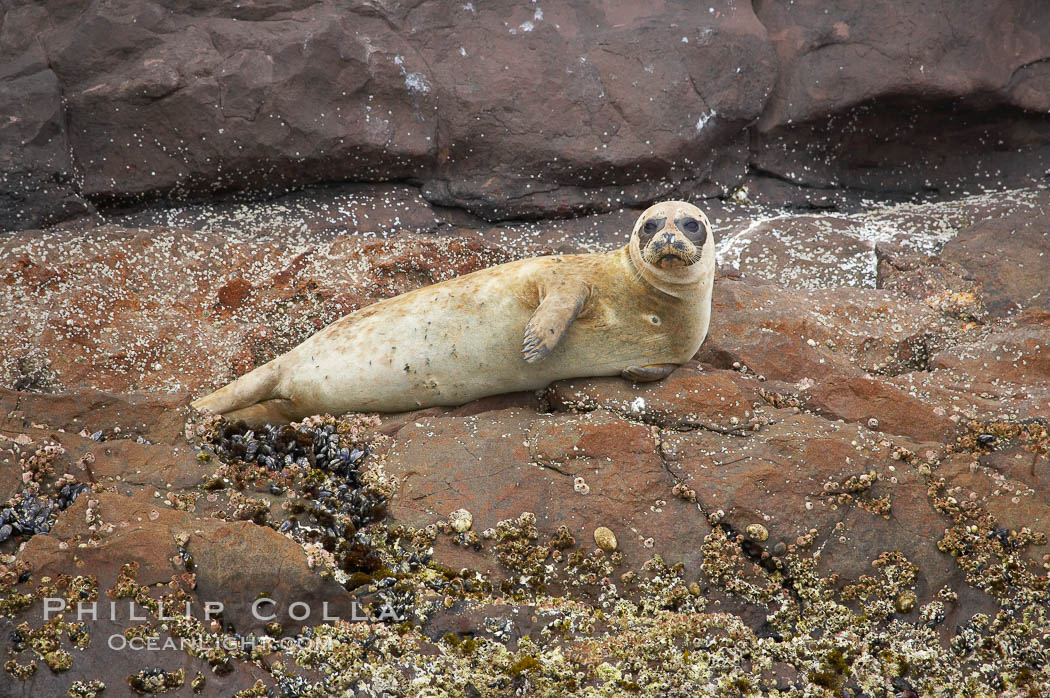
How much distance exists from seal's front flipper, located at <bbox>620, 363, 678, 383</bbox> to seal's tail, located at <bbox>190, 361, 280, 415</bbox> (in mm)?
2344

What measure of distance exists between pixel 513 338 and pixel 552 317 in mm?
447

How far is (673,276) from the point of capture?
6273mm

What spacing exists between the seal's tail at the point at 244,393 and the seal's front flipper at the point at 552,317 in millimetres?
1809

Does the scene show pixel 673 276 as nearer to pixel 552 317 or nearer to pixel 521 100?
pixel 552 317

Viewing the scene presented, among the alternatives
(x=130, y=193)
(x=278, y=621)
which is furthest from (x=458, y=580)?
(x=130, y=193)

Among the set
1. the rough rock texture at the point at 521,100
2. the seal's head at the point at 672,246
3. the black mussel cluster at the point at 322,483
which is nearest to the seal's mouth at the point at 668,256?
the seal's head at the point at 672,246

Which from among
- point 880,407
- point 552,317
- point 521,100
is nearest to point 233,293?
point 552,317

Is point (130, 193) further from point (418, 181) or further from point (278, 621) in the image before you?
point (278, 621)

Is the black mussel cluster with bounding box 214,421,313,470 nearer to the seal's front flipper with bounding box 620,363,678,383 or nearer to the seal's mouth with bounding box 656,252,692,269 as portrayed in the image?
the seal's front flipper with bounding box 620,363,678,383

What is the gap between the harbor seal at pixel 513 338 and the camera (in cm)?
634

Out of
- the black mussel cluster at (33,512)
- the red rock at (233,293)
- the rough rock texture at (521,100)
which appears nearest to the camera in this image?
the black mussel cluster at (33,512)

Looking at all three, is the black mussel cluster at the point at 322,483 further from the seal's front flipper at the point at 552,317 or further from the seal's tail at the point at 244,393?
the seal's front flipper at the point at 552,317

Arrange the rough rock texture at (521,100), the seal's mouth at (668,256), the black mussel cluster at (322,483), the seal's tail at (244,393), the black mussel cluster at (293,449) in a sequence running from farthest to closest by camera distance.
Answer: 1. the rough rock texture at (521,100)
2. the seal's tail at (244,393)
3. the seal's mouth at (668,256)
4. the black mussel cluster at (293,449)
5. the black mussel cluster at (322,483)

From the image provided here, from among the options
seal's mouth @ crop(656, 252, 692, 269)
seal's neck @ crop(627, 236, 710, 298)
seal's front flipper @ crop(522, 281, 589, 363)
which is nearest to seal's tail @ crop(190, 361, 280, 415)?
seal's front flipper @ crop(522, 281, 589, 363)
